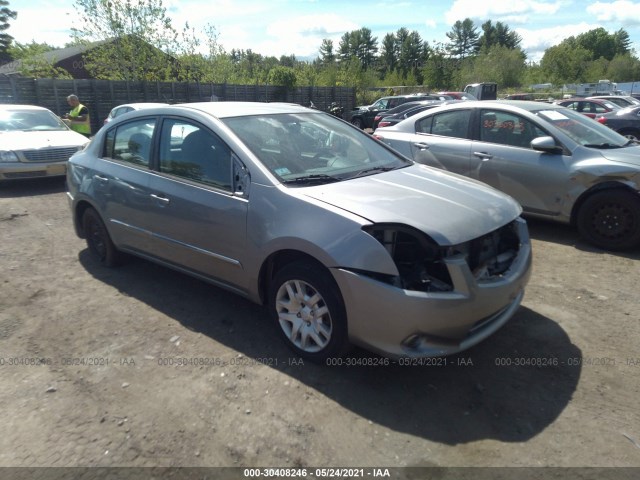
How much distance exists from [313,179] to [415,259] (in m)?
0.97

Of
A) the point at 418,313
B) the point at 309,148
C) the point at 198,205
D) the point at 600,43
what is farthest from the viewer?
the point at 600,43

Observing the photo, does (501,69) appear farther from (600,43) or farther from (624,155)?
(624,155)

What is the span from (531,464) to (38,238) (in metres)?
6.15

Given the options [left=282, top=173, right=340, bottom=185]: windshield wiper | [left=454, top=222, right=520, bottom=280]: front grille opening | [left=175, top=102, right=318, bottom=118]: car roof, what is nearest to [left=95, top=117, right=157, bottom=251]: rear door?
[left=175, top=102, right=318, bottom=118]: car roof

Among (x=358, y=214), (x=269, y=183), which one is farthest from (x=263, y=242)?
(x=358, y=214)

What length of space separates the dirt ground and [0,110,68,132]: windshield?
6.82 metres

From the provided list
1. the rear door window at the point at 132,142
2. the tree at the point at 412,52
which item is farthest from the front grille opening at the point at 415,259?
the tree at the point at 412,52

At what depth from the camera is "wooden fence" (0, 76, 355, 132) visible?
16453 millimetres

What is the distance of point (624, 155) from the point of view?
5.56 m

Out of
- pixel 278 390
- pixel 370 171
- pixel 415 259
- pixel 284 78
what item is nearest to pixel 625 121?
pixel 370 171

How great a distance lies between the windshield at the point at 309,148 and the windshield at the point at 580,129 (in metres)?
2.83

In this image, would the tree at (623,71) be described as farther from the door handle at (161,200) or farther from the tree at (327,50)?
the door handle at (161,200)

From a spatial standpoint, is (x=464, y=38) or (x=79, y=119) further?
(x=464, y=38)

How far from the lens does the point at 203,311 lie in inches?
164
